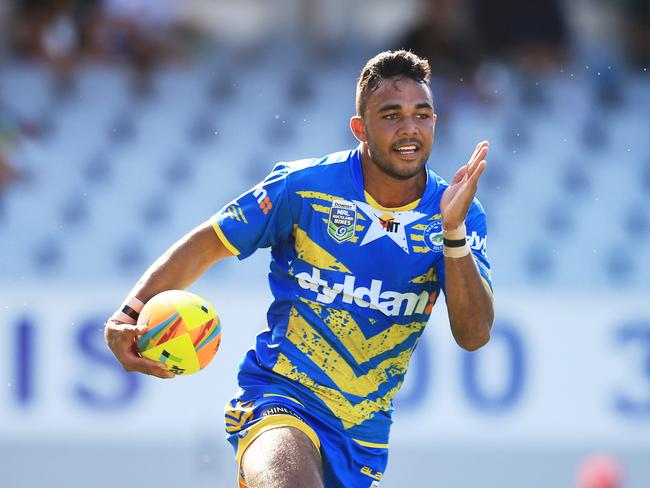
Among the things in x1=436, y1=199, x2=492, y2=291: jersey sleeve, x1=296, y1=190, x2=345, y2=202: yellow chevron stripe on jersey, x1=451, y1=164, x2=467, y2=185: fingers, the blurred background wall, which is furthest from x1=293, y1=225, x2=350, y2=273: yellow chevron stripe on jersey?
the blurred background wall

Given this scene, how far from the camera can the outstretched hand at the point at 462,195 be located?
18.0 feet

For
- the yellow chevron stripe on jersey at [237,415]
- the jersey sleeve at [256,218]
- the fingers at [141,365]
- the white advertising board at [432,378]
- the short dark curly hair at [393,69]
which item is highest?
the white advertising board at [432,378]

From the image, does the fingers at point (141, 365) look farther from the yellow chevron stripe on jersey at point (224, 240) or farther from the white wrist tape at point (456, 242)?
the white wrist tape at point (456, 242)

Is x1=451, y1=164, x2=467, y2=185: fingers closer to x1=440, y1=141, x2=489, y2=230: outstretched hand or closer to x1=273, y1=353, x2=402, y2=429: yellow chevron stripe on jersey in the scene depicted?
x1=440, y1=141, x2=489, y2=230: outstretched hand

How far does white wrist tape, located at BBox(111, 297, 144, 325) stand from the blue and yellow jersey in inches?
19.0

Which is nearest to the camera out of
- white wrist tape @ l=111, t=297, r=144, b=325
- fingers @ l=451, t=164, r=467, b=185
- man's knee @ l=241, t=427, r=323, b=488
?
man's knee @ l=241, t=427, r=323, b=488

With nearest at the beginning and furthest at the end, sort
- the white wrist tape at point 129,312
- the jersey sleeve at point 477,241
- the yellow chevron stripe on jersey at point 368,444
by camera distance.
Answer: the white wrist tape at point 129,312
the jersey sleeve at point 477,241
the yellow chevron stripe on jersey at point 368,444

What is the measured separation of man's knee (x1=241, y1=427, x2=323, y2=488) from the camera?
5.32 m

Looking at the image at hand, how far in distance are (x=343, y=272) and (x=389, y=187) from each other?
0.43m

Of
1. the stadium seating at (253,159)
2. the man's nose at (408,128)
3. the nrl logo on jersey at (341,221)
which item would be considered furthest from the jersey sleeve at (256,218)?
the stadium seating at (253,159)

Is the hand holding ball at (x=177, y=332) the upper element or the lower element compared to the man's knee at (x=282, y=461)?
upper

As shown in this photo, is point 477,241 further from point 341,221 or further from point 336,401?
point 336,401

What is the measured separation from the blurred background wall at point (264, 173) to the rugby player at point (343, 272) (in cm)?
322

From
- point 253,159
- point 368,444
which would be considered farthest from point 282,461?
point 253,159
